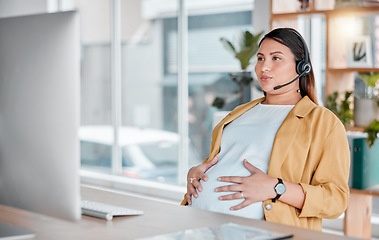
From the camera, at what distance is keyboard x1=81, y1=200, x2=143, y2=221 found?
1545 millimetres

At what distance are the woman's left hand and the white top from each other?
27mm

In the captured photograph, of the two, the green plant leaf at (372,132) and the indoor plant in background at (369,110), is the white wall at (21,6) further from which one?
the green plant leaf at (372,132)

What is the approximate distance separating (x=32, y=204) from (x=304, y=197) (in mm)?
941

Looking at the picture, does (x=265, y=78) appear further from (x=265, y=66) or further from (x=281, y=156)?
(x=281, y=156)

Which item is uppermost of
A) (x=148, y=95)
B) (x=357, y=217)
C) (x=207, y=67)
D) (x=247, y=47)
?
(x=247, y=47)

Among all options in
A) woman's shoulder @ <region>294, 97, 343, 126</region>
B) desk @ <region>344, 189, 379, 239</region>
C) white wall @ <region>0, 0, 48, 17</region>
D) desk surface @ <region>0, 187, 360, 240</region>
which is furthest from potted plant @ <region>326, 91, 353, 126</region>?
white wall @ <region>0, 0, 48, 17</region>

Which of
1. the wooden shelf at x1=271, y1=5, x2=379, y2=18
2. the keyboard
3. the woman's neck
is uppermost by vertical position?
the wooden shelf at x1=271, y1=5, x2=379, y2=18

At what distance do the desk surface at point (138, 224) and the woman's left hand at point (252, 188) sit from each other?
0.95 ft

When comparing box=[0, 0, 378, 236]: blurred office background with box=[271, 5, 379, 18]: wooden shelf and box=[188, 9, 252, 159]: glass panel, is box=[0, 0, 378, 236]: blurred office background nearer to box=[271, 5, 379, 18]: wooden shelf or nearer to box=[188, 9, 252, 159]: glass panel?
box=[188, 9, 252, 159]: glass panel

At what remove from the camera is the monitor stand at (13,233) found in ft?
4.30

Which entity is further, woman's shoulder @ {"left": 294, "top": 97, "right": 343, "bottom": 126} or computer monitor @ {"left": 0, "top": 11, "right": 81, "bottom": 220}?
woman's shoulder @ {"left": 294, "top": 97, "right": 343, "bottom": 126}

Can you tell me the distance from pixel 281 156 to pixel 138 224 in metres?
0.68

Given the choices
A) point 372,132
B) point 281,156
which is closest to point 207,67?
point 372,132

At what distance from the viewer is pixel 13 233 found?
1.34 metres
